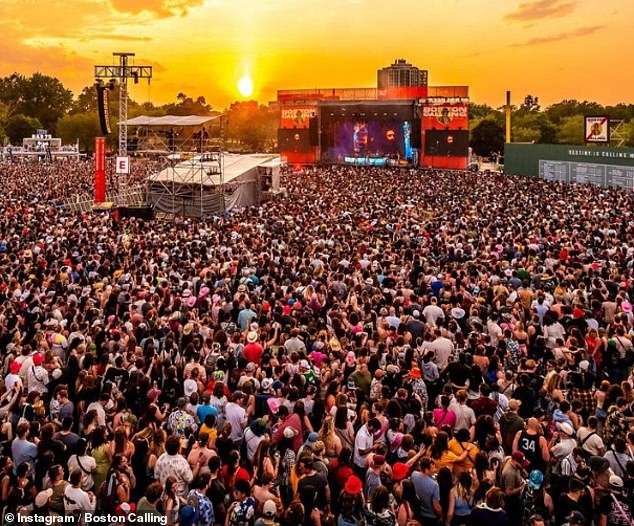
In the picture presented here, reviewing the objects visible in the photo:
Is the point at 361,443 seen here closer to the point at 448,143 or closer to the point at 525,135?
the point at 448,143

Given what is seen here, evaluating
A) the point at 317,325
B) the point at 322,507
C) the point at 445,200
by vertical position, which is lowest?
the point at 322,507

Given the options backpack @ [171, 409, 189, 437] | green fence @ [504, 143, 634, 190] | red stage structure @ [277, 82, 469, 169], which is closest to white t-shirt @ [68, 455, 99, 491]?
backpack @ [171, 409, 189, 437]

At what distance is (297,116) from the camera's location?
188 feet

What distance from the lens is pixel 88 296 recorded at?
1166cm

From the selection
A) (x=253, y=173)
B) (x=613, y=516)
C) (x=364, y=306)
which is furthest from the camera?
(x=253, y=173)

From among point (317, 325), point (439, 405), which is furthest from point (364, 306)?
point (439, 405)

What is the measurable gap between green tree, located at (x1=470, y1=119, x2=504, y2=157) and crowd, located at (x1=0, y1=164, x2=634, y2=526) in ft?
218

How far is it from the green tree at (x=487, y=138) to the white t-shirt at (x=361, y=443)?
7747 cm

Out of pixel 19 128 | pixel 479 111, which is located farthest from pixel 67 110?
pixel 479 111

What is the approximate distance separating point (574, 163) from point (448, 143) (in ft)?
45.5

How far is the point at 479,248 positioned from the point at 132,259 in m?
8.73

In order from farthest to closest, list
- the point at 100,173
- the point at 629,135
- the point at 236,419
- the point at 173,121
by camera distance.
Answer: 1. the point at 629,135
2. the point at 173,121
3. the point at 100,173
4. the point at 236,419

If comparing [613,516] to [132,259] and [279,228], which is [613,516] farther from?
[279,228]

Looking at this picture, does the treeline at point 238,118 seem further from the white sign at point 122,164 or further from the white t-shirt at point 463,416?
the white t-shirt at point 463,416
